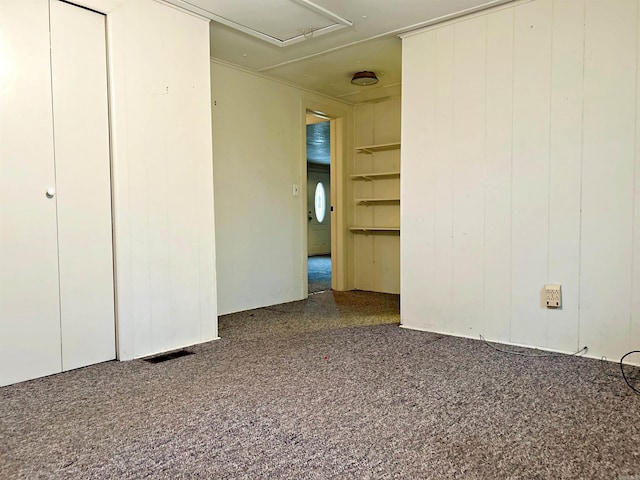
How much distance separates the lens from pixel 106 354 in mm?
2643

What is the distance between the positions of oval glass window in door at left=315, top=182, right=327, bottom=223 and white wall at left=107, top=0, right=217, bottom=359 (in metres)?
7.89

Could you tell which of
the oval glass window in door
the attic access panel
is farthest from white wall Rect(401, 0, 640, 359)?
the oval glass window in door

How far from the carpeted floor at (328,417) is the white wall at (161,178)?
0.32 meters

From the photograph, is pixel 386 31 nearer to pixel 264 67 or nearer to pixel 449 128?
pixel 449 128

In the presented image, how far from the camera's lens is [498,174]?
2.99m

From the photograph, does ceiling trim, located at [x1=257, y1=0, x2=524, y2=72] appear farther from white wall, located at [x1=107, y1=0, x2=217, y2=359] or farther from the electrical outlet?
the electrical outlet

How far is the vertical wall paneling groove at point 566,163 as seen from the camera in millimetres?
2672

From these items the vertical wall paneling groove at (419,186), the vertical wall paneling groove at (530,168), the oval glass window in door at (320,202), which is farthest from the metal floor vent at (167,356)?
the oval glass window in door at (320,202)

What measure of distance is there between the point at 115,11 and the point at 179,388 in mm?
2129

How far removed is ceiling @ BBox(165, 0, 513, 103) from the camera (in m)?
2.87

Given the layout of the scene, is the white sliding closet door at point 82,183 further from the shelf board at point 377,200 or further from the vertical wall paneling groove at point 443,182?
the shelf board at point 377,200

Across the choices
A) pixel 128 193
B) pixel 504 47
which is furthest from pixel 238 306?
pixel 504 47

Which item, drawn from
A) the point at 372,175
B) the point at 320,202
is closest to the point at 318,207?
the point at 320,202

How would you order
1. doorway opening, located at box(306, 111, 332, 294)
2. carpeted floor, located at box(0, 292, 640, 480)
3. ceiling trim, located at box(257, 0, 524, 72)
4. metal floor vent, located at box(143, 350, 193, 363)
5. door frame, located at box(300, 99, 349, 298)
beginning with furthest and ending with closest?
doorway opening, located at box(306, 111, 332, 294), door frame, located at box(300, 99, 349, 298), ceiling trim, located at box(257, 0, 524, 72), metal floor vent, located at box(143, 350, 193, 363), carpeted floor, located at box(0, 292, 640, 480)
